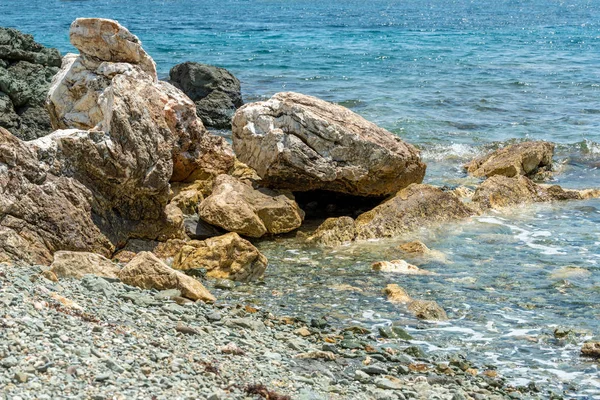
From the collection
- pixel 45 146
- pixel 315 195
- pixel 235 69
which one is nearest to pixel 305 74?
pixel 235 69

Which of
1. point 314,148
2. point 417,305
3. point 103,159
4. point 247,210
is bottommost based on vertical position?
point 417,305

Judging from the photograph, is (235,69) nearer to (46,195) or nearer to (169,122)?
(169,122)

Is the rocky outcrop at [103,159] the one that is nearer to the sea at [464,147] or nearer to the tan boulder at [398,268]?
the sea at [464,147]

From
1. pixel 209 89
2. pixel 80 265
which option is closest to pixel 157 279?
pixel 80 265

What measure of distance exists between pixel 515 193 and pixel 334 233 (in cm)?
445

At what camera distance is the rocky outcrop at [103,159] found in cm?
1102

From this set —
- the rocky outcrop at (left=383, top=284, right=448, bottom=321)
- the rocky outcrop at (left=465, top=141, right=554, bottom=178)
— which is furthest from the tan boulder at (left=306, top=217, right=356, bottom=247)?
the rocky outcrop at (left=465, top=141, right=554, bottom=178)

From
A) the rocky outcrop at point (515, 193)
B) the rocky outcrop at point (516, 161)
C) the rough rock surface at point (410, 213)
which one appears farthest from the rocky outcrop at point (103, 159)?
the rocky outcrop at point (516, 161)

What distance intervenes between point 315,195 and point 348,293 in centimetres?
430

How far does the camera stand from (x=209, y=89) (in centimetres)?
2577

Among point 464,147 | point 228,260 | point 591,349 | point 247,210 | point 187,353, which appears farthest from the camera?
point 464,147

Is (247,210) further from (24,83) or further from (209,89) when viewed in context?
(209,89)

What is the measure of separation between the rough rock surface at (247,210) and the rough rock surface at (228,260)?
144cm

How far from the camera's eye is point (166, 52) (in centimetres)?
Answer: 4441
